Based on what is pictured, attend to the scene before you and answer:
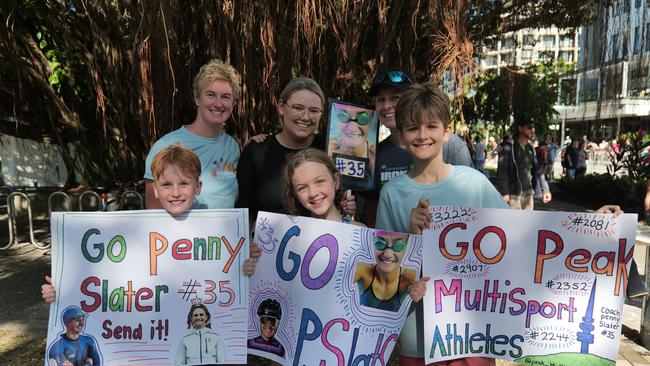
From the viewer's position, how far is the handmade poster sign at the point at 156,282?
6.42 ft

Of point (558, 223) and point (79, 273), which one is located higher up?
point (558, 223)

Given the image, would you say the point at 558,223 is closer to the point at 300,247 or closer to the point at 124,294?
the point at 300,247

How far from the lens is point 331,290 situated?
6.33 ft

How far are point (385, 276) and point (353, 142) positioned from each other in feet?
2.64

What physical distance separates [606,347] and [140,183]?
18.6ft

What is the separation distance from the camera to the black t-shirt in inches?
Answer: 89.9

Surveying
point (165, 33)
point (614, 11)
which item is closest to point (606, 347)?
point (614, 11)

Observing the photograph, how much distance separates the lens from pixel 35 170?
11.9m

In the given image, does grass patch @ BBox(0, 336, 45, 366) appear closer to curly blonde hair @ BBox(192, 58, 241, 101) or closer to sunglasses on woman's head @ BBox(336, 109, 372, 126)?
curly blonde hair @ BBox(192, 58, 241, 101)

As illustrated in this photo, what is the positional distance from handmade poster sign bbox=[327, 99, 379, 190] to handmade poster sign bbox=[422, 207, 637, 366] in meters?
0.65

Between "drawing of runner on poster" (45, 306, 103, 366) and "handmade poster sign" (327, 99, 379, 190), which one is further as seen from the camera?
"handmade poster sign" (327, 99, 379, 190)

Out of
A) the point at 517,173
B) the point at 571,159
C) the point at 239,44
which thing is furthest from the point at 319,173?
the point at 571,159

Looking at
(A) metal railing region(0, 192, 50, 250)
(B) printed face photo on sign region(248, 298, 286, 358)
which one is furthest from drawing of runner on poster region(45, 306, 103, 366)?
(A) metal railing region(0, 192, 50, 250)

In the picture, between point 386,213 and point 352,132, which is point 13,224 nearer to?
point 352,132
